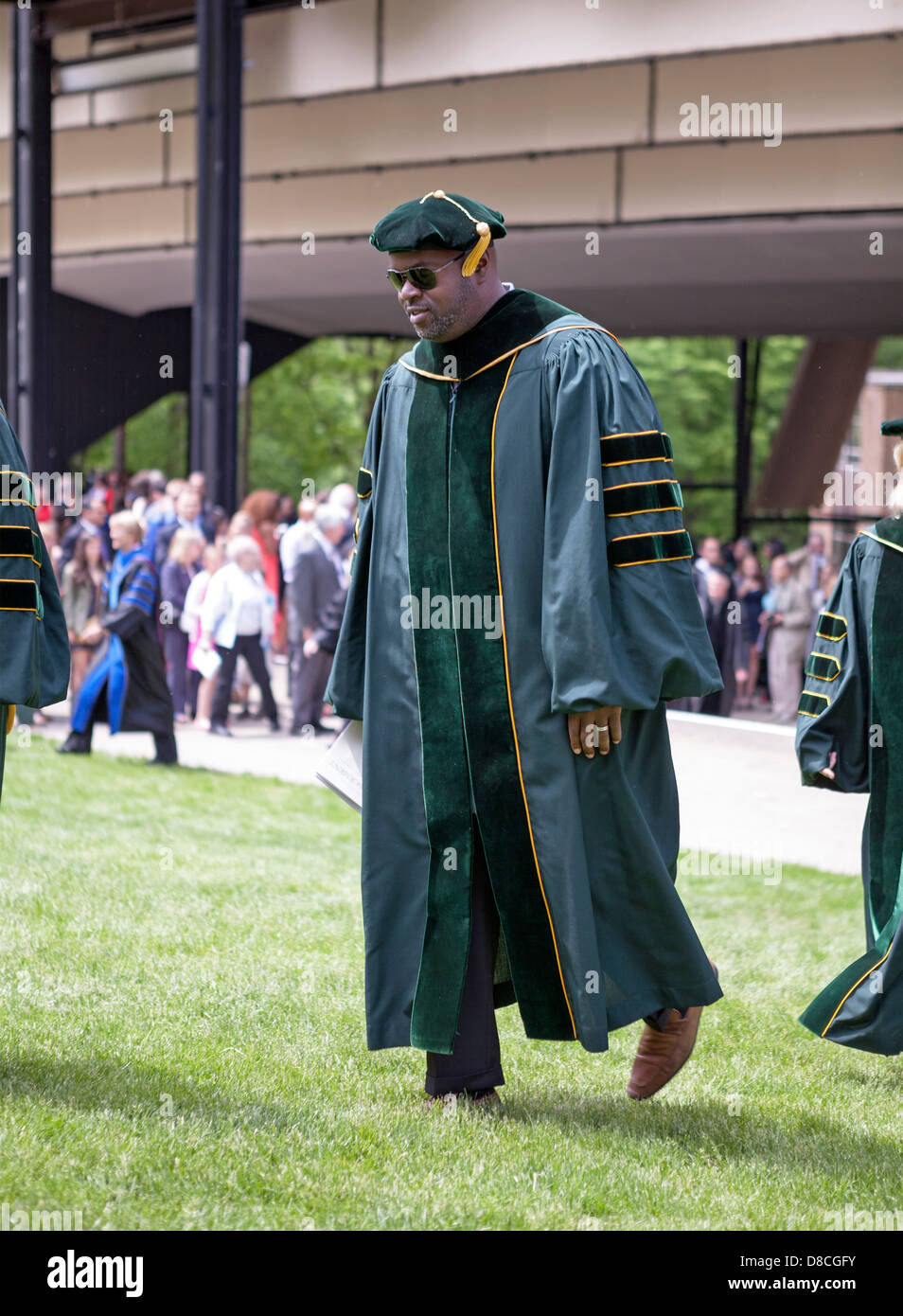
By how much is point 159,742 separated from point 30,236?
33.5 ft

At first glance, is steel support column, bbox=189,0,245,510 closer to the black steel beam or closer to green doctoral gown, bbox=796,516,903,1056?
the black steel beam

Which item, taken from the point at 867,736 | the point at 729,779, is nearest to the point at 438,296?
the point at 867,736

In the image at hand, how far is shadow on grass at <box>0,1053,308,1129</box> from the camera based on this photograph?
3.88 metres

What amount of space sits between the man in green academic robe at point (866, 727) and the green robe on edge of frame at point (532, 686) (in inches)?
36.2

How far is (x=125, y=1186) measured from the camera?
3.32 m

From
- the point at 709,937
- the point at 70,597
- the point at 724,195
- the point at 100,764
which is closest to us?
the point at 709,937

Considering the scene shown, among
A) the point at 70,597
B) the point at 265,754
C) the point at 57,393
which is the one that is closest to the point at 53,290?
the point at 57,393

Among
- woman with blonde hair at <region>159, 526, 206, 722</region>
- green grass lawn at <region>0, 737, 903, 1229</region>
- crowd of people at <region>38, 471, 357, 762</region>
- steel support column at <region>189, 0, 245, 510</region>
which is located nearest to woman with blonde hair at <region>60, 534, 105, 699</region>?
crowd of people at <region>38, 471, 357, 762</region>

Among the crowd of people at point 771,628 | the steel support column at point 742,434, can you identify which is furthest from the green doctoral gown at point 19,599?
the steel support column at point 742,434

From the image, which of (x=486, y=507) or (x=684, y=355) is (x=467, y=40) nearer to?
(x=486, y=507)

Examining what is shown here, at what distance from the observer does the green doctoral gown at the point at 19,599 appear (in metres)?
3.98

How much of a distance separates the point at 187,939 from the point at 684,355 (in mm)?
28965

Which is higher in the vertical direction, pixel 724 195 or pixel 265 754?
pixel 724 195

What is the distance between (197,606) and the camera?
13.6 metres
